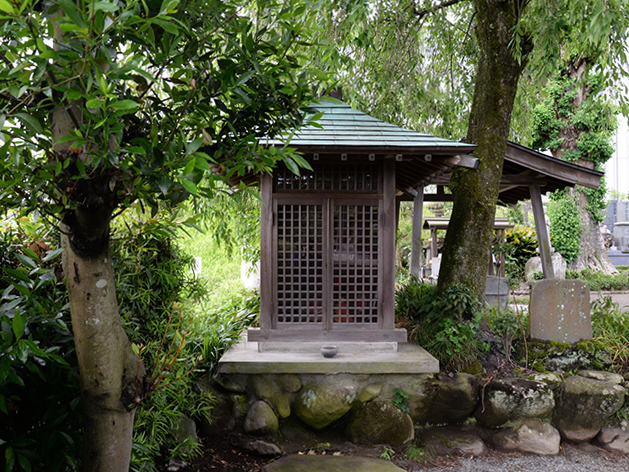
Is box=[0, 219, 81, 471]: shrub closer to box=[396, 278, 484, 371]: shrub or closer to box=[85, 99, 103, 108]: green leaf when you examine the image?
box=[85, 99, 103, 108]: green leaf

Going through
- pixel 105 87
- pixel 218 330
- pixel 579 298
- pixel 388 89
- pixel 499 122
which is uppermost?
pixel 388 89

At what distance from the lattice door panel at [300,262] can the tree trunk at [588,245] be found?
41.4ft

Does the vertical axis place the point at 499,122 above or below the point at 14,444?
above

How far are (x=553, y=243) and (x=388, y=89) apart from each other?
35.9ft

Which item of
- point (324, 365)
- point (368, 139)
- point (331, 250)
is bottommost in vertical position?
point (324, 365)

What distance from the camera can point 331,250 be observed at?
5.17 m

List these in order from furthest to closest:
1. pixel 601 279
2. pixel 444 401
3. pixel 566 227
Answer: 1. pixel 566 227
2. pixel 601 279
3. pixel 444 401

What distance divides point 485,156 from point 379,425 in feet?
10.9

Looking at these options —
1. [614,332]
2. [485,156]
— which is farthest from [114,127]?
[614,332]

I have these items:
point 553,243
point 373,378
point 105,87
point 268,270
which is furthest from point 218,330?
point 553,243

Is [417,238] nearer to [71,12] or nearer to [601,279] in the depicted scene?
[71,12]

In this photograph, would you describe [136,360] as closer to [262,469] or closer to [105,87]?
[105,87]

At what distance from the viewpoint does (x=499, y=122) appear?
5.84 metres

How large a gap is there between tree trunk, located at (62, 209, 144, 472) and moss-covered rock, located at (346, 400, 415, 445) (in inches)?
106
